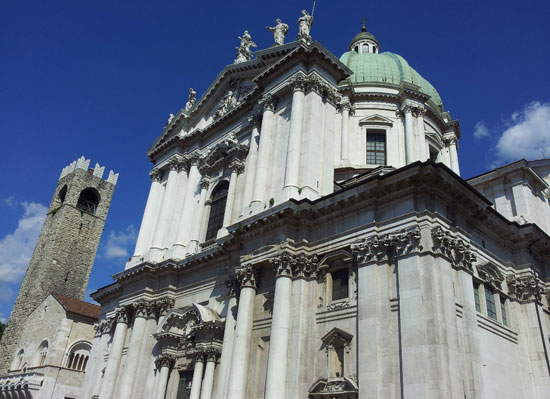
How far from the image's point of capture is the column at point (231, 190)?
22.8m

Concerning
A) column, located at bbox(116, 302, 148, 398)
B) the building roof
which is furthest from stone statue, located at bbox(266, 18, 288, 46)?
the building roof

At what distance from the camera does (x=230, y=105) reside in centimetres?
2702

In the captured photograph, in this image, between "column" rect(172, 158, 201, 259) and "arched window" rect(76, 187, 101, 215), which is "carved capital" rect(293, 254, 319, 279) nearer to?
"column" rect(172, 158, 201, 259)

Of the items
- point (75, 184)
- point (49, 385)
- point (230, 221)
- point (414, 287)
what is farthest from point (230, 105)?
point (75, 184)

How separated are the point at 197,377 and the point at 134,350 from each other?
5038 mm

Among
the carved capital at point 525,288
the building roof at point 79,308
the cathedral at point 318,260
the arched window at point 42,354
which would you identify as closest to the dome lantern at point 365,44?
the cathedral at point 318,260

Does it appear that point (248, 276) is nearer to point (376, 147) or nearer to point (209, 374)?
point (209, 374)

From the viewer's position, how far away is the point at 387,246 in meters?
15.5

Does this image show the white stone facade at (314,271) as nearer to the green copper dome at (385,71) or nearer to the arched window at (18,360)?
the green copper dome at (385,71)

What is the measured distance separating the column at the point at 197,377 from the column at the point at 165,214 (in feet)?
23.4

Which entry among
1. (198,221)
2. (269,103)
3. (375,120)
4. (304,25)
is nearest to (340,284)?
(269,103)

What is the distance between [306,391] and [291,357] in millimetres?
1112

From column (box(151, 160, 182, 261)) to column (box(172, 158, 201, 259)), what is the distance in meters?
0.97

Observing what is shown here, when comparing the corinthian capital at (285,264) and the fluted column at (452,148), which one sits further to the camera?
the fluted column at (452,148)
